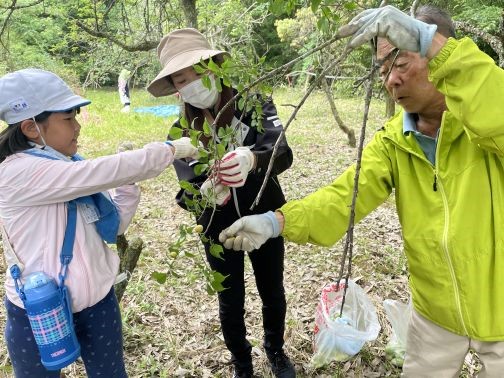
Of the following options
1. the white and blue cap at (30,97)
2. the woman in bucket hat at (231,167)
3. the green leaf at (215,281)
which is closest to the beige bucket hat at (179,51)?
the woman in bucket hat at (231,167)

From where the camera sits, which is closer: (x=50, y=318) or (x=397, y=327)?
(x=50, y=318)

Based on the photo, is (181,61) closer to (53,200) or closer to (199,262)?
(53,200)

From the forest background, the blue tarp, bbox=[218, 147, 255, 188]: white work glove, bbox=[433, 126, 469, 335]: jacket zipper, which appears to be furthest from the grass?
the blue tarp

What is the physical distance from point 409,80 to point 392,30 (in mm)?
284

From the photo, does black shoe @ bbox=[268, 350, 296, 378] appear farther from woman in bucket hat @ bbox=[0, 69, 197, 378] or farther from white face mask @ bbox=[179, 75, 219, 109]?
white face mask @ bbox=[179, 75, 219, 109]

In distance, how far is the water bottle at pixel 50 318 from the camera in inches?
60.3

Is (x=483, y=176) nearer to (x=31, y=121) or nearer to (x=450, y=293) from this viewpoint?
(x=450, y=293)

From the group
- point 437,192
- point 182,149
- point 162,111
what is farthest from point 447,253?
point 162,111

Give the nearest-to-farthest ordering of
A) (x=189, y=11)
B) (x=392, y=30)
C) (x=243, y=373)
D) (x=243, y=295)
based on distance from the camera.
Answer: (x=392, y=30), (x=243, y=295), (x=243, y=373), (x=189, y=11)

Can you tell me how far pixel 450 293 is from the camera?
1442 mm

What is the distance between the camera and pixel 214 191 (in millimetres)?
1580

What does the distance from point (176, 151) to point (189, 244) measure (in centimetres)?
265

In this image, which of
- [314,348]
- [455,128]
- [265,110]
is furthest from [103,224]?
[314,348]

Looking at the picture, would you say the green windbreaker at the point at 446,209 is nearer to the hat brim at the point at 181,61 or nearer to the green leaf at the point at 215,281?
the green leaf at the point at 215,281
